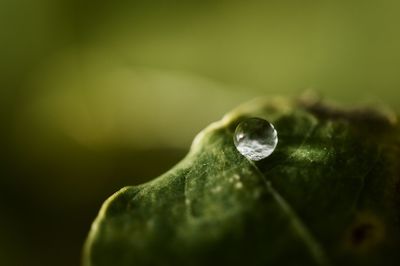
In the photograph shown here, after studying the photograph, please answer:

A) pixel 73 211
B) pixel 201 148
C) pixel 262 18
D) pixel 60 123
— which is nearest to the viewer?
pixel 201 148

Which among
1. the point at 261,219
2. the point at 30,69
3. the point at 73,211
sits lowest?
the point at 73,211

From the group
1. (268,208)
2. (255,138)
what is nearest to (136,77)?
(255,138)

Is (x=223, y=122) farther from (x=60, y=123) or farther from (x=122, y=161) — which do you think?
(x=60, y=123)

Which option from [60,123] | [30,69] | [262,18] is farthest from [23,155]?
[262,18]

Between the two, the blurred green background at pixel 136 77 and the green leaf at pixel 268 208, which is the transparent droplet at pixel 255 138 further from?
the blurred green background at pixel 136 77

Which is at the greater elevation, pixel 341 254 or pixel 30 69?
pixel 30 69

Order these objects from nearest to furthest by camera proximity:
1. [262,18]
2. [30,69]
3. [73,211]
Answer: [73,211] < [30,69] < [262,18]

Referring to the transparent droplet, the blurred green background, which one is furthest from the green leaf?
the blurred green background
